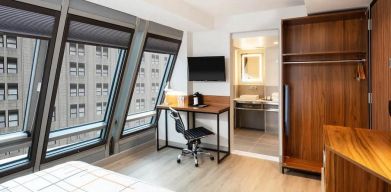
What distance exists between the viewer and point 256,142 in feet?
15.8

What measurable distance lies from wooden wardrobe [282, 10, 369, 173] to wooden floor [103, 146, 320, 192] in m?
0.27

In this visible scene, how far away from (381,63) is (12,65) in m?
3.73

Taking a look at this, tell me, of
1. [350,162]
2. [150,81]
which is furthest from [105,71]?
[350,162]

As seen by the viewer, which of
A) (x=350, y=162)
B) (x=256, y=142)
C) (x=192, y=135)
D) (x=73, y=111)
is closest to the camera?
(x=350, y=162)

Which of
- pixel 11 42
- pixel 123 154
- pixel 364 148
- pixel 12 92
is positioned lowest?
pixel 123 154

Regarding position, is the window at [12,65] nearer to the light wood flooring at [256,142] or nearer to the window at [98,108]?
the window at [98,108]

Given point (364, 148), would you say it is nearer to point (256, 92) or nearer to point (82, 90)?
point (82, 90)

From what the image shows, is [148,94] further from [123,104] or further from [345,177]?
[345,177]

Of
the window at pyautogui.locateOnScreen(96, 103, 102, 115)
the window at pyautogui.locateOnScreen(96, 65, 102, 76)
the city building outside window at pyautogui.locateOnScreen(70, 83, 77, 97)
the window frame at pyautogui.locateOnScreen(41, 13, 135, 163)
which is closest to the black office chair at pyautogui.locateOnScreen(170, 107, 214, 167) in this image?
the window frame at pyautogui.locateOnScreen(41, 13, 135, 163)

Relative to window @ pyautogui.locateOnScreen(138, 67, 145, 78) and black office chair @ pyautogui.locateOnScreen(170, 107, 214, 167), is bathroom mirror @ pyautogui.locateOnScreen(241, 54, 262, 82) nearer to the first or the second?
black office chair @ pyautogui.locateOnScreen(170, 107, 214, 167)

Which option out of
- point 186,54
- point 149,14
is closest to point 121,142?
point 186,54

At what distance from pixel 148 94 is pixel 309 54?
2.85 meters

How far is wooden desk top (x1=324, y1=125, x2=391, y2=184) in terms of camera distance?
1203mm

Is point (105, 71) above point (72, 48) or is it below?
below
